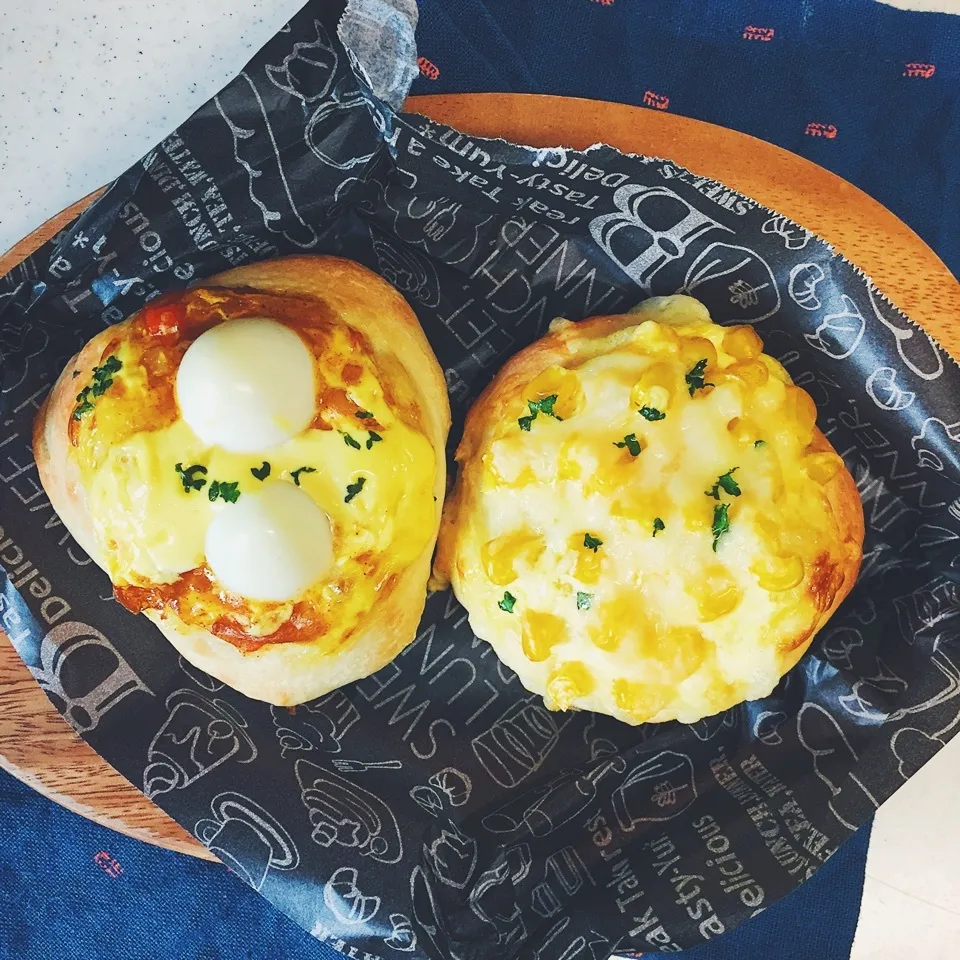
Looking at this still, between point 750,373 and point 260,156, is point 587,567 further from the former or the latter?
point 260,156

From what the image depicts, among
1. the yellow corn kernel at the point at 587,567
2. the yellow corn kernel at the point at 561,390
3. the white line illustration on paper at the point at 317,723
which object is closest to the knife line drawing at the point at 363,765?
the white line illustration on paper at the point at 317,723

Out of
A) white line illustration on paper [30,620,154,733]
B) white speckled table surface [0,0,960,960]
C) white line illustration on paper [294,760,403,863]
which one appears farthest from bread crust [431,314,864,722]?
white speckled table surface [0,0,960,960]

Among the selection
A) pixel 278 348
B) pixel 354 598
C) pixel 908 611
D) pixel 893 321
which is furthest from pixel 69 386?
pixel 908 611

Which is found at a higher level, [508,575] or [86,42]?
[86,42]

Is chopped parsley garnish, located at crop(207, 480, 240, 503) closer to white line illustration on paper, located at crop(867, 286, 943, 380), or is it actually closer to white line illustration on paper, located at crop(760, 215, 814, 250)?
white line illustration on paper, located at crop(760, 215, 814, 250)

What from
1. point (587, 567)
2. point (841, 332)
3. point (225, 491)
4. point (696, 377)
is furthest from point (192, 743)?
point (841, 332)

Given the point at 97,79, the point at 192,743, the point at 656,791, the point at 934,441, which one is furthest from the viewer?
the point at 97,79

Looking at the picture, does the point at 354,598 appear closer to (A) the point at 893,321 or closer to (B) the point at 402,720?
(B) the point at 402,720
